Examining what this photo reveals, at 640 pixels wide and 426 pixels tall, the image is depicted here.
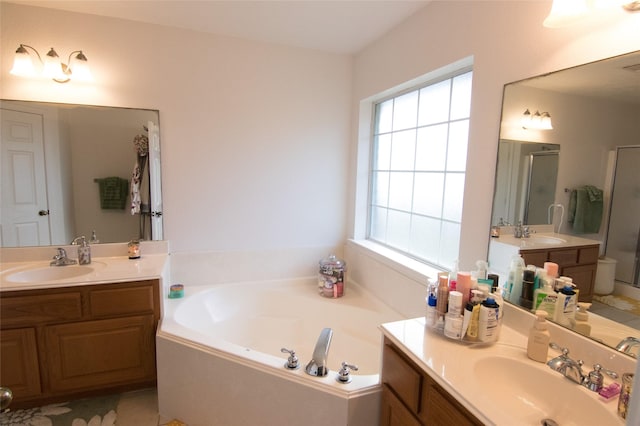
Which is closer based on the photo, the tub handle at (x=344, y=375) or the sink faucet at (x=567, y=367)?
the sink faucet at (x=567, y=367)

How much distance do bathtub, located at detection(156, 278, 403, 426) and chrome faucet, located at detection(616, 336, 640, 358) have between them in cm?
87

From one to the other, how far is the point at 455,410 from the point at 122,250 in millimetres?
2314

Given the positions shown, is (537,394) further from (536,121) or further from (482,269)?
(536,121)

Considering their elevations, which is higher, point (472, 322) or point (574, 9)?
point (574, 9)

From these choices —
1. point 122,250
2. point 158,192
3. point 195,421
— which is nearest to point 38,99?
point 158,192

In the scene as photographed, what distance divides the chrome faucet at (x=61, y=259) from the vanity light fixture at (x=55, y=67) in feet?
3.69

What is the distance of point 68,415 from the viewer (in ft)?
6.06

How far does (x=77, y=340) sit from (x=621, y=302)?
2.57m

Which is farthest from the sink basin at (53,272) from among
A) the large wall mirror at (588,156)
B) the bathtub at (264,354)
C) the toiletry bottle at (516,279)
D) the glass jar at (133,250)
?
the large wall mirror at (588,156)

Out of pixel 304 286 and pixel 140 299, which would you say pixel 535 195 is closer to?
pixel 304 286

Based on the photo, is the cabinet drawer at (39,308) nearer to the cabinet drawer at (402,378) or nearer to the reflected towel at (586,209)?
the cabinet drawer at (402,378)

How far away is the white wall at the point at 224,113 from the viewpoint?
216cm

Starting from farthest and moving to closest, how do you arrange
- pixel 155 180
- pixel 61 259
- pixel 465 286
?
pixel 155 180 < pixel 61 259 < pixel 465 286

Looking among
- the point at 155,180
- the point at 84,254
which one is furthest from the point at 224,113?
the point at 84,254
